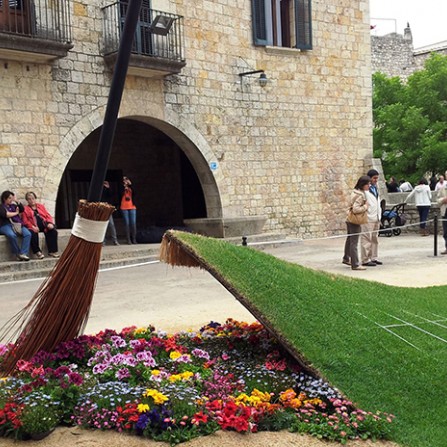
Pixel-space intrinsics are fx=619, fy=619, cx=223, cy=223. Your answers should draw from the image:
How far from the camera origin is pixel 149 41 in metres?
13.4

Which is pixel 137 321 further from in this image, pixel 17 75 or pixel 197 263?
pixel 17 75

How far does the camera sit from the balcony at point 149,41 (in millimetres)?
12711

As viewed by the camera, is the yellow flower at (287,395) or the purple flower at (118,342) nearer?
the yellow flower at (287,395)

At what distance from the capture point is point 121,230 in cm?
1741

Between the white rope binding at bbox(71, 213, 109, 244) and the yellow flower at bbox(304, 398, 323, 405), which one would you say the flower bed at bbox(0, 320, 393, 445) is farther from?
the white rope binding at bbox(71, 213, 109, 244)

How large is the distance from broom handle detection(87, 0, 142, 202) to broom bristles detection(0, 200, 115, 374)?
0.70 ft

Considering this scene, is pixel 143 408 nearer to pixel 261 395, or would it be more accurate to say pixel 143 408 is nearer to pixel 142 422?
pixel 142 422

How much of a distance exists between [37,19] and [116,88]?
29.7 ft

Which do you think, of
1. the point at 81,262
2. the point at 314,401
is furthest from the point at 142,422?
the point at 81,262

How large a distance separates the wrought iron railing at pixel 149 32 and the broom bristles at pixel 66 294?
9.09 meters

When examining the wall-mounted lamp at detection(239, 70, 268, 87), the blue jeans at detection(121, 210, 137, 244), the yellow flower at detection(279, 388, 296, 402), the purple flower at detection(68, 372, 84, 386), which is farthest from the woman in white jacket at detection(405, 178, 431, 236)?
the purple flower at detection(68, 372, 84, 386)

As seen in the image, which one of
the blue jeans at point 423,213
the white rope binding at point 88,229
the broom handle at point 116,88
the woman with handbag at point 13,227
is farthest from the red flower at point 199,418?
the blue jeans at point 423,213

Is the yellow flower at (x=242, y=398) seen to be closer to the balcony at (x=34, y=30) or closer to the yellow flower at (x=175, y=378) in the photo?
the yellow flower at (x=175, y=378)

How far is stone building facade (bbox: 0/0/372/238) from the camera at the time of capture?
11.9 meters
